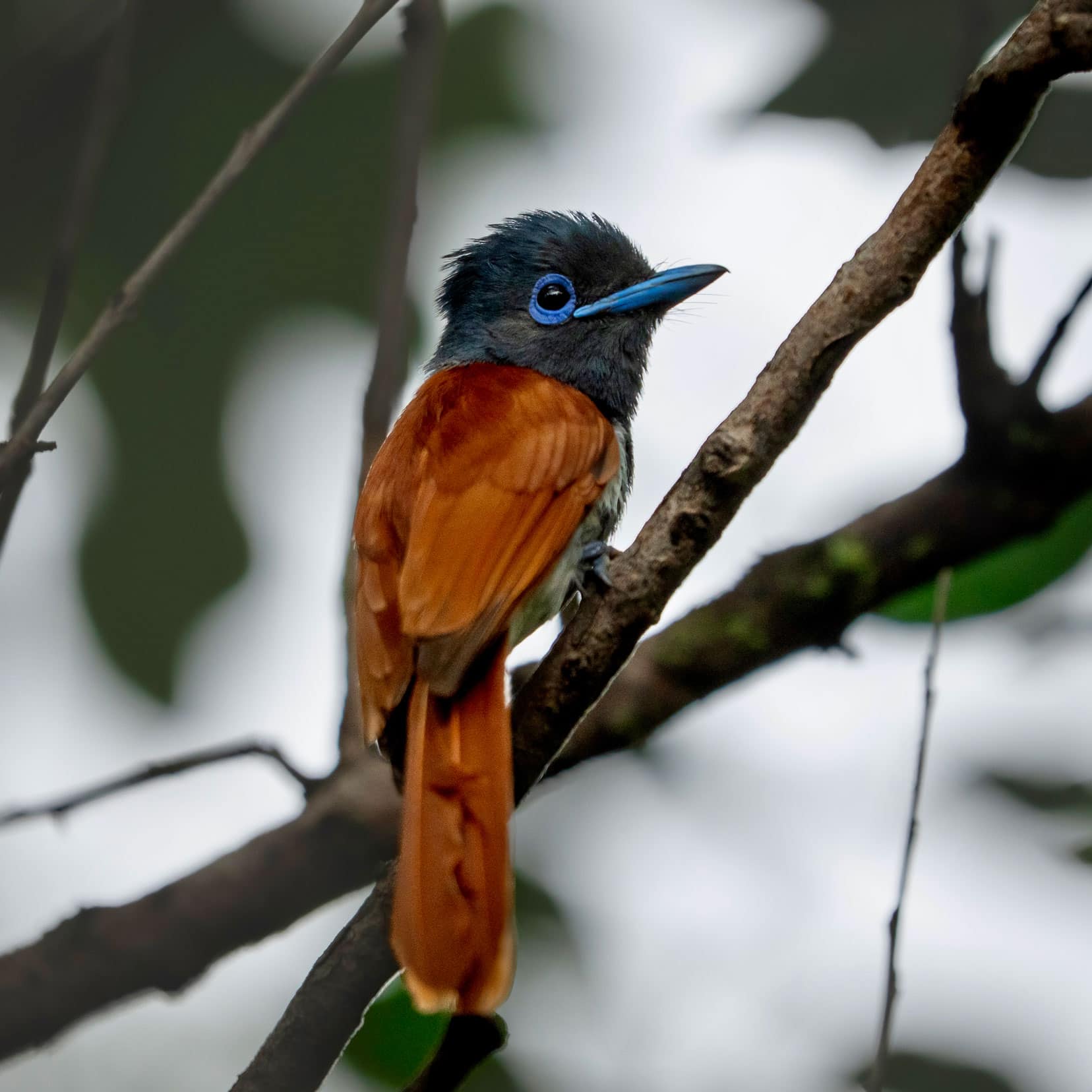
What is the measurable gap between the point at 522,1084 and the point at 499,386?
162cm

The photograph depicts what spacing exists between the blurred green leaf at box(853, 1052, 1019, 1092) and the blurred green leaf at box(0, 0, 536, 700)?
2334mm

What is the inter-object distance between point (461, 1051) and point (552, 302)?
7.91 feet

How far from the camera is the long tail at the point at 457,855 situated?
239cm

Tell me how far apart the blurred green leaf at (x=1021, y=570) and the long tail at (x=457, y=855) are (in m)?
1.56

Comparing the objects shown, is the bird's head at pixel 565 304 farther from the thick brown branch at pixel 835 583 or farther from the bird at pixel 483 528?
the thick brown branch at pixel 835 583

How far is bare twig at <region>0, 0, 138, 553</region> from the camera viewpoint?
2.52m

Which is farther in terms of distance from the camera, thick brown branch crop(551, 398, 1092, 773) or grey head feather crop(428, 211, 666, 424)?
grey head feather crop(428, 211, 666, 424)

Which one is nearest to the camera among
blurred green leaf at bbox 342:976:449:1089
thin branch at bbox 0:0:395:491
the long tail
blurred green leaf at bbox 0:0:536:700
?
thin branch at bbox 0:0:395:491

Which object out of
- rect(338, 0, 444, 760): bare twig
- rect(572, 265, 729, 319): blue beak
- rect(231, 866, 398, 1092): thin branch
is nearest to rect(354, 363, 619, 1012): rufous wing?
rect(338, 0, 444, 760): bare twig

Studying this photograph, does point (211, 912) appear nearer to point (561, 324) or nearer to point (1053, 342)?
point (561, 324)

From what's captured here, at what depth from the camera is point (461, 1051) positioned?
231 centimetres

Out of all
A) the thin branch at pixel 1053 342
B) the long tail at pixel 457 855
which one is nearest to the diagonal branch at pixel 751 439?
the long tail at pixel 457 855

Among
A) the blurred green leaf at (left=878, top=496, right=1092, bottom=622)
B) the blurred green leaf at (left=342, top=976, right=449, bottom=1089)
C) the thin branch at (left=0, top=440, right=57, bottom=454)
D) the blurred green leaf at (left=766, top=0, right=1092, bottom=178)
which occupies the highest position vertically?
the blurred green leaf at (left=766, top=0, right=1092, bottom=178)

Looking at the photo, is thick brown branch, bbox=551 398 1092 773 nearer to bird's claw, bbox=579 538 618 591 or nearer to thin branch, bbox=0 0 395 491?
bird's claw, bbox=579 538 618 591
